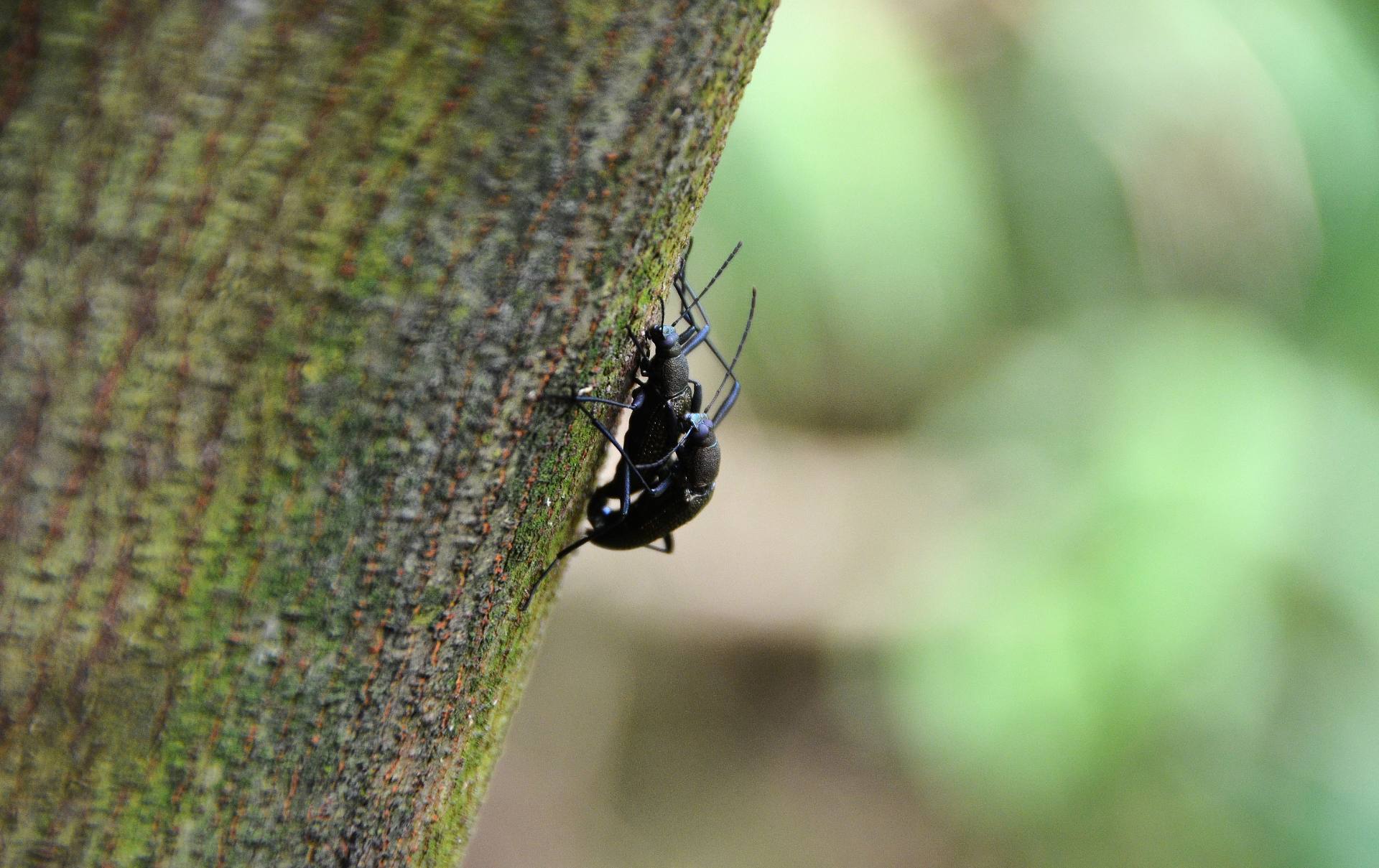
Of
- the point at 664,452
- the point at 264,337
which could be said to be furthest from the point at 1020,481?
the point at 264,337

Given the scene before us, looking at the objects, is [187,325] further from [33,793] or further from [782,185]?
[782,185]

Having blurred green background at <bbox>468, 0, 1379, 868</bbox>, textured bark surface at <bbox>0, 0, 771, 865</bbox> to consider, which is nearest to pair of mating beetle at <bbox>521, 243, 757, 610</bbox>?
textured bark surface at <bbox>0, 0, 771, 865</bbox>

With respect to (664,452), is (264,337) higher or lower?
higher

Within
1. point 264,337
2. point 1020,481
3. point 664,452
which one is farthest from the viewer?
point 1020,481

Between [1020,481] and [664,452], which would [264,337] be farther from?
[1020,481]

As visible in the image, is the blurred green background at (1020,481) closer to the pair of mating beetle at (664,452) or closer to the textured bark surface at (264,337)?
the pair of mating beetle at (664,452)

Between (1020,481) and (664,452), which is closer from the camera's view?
(664,452)
